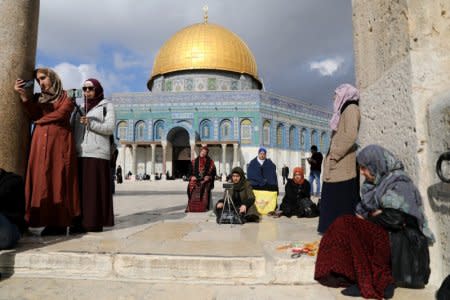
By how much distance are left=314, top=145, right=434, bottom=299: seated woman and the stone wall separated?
0.13 meters

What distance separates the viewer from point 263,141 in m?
26.0

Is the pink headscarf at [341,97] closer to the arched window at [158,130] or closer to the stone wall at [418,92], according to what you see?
the stone wall at [418,92]

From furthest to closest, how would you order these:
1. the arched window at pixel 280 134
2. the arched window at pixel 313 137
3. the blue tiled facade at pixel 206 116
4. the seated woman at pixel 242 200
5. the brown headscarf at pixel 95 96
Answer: the arched window at pixel 313 137 < the arched window at pixel 280 134 < the blue tiled facade at pixel 206 116 < the seated woman at pixel 242 200 < the brown headscarf at pixel 95 96

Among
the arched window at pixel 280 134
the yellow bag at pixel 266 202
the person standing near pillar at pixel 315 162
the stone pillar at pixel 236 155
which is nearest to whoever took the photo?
the yellow bag at pixel 266 202

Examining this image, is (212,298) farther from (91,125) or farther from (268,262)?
(91,125)

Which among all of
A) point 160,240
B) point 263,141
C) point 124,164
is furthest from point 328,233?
point 124,164

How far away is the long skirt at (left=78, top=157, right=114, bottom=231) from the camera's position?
3008 millimetres

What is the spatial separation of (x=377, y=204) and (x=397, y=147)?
0.47m

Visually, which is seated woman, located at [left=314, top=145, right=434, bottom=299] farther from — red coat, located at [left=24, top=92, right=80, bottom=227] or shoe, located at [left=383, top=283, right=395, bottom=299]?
red coat, located at [left=24, top=92, right=80, bottom=227]

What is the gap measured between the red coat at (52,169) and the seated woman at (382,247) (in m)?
2.07

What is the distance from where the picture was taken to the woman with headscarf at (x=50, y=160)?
2.70m

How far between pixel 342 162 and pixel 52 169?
240cm

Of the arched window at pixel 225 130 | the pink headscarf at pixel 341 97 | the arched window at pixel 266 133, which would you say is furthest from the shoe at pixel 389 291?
the arched window at pixel 266 133

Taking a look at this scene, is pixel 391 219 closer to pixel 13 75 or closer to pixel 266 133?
pixel 13 75
